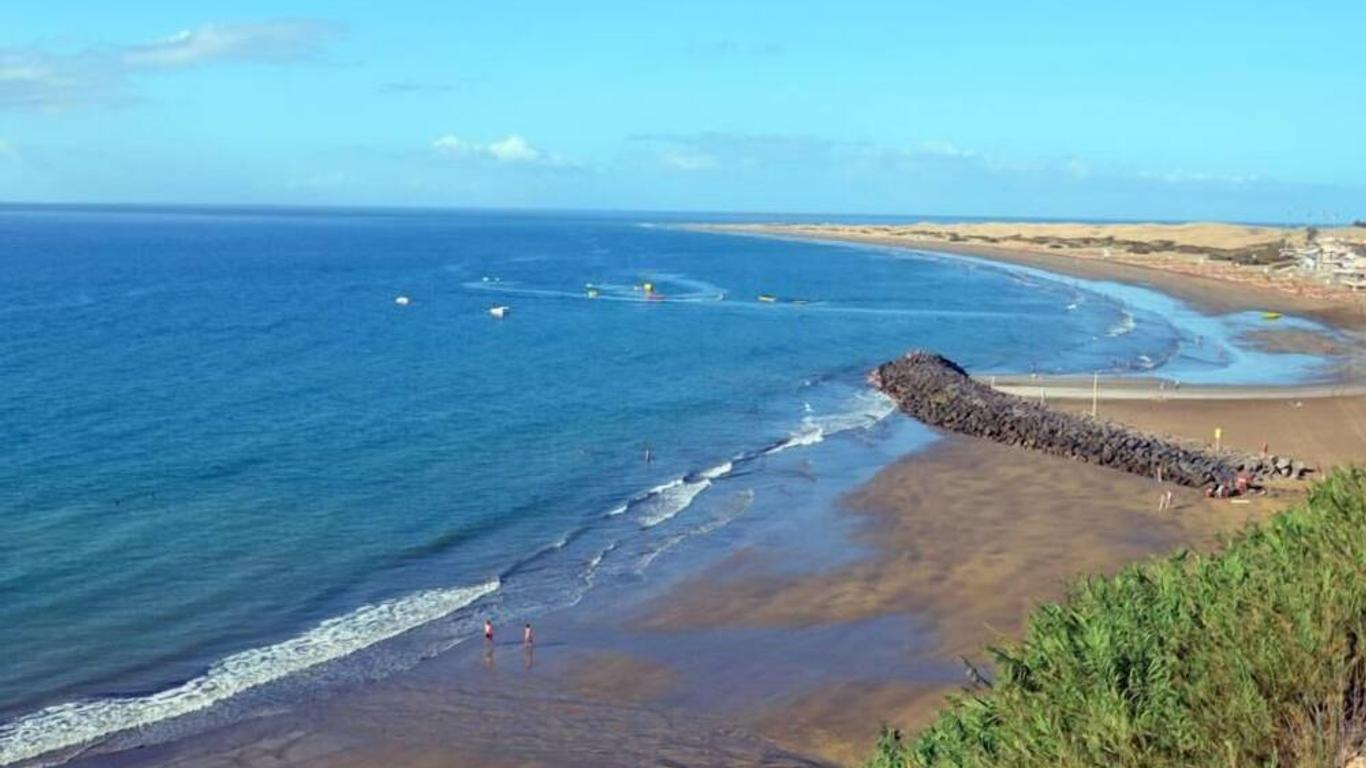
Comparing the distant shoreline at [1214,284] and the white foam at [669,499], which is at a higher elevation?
the distant shoreline at [1214,284]

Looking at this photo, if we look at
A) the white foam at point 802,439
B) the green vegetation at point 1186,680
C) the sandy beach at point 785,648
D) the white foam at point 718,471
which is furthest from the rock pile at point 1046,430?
the green vegetation at point 1186,680

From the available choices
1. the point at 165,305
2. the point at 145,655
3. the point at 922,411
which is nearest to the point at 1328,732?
the point at 145,655

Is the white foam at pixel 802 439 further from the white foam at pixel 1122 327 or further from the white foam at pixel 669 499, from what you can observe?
the white foam at pixel 1122 327

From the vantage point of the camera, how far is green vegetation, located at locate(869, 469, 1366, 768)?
38.7ft

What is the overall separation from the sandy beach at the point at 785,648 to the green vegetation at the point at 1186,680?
158 inches

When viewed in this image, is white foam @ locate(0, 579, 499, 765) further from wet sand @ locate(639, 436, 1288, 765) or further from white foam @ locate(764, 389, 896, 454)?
white foam @ locate(764, 389, 896, 454)

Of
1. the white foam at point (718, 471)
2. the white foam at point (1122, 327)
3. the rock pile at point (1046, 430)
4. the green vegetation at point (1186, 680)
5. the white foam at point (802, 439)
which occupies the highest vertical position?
the green vegetation at point (1186, 680)

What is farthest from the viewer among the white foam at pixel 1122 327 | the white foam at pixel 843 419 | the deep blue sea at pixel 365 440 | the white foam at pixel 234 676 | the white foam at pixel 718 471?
the white foam at pixel 1122 327

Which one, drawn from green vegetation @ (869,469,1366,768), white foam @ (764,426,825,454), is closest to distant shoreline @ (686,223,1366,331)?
white foam @ (764,426,825,454)

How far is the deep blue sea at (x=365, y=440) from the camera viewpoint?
95.6 feet

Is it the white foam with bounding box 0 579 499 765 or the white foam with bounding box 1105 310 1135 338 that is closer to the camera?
the white foam with bounding box 0 579 499 765

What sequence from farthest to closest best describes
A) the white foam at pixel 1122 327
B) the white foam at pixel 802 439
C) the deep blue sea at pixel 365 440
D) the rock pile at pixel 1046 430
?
the white foam at pixel 1122 327 < the white foam at pixel 802 439 < the rock pile at pixel 1046 430 < the deep blue sea at pixel 365 440

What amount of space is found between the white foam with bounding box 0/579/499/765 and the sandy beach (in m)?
1.55

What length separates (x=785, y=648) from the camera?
28.9m
